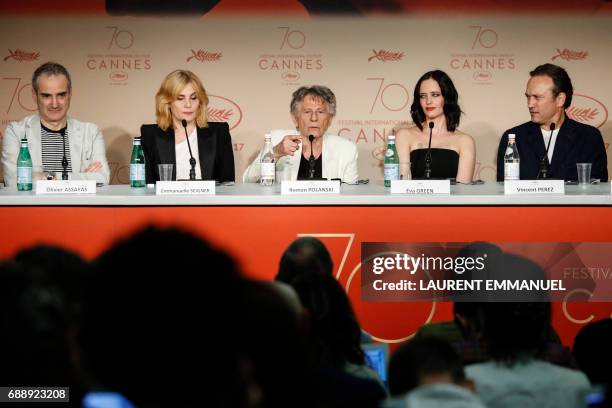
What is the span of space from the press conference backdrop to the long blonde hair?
4.56 ft

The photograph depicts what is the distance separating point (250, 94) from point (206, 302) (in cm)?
504

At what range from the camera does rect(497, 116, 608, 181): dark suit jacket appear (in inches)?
178

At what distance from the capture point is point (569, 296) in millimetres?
3289

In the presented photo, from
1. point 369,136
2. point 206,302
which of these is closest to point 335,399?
point 206,302

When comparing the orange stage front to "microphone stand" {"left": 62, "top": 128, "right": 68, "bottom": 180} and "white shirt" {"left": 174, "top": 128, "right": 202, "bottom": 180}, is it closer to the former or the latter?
"microphone stand" {"left": 62, "top": 128, "right": 68, "bottom": 180}

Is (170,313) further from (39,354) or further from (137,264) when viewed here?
(39,354)

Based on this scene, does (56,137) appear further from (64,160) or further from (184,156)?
(64,160)

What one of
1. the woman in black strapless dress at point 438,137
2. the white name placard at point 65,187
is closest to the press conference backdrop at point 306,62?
the woman in black strapless dress at point 438,137

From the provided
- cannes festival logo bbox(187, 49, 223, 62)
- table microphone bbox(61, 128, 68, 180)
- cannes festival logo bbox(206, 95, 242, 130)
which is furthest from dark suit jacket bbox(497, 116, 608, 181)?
table microphone bbox(61, 128, 68, 180)

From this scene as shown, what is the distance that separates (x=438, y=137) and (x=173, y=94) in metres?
1.53

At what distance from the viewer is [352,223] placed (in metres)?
3.32

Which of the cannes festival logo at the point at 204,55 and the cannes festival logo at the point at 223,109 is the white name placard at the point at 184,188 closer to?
the cannes festival logo at the point at 223,109

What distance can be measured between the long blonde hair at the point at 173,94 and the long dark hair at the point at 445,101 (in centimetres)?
119

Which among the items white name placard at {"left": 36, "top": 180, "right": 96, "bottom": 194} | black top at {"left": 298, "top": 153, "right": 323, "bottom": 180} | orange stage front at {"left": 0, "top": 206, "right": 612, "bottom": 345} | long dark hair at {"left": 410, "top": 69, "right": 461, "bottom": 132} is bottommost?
orange stage front at {"left": 0, "top": 206, "right": 612, "bottom": 345}
